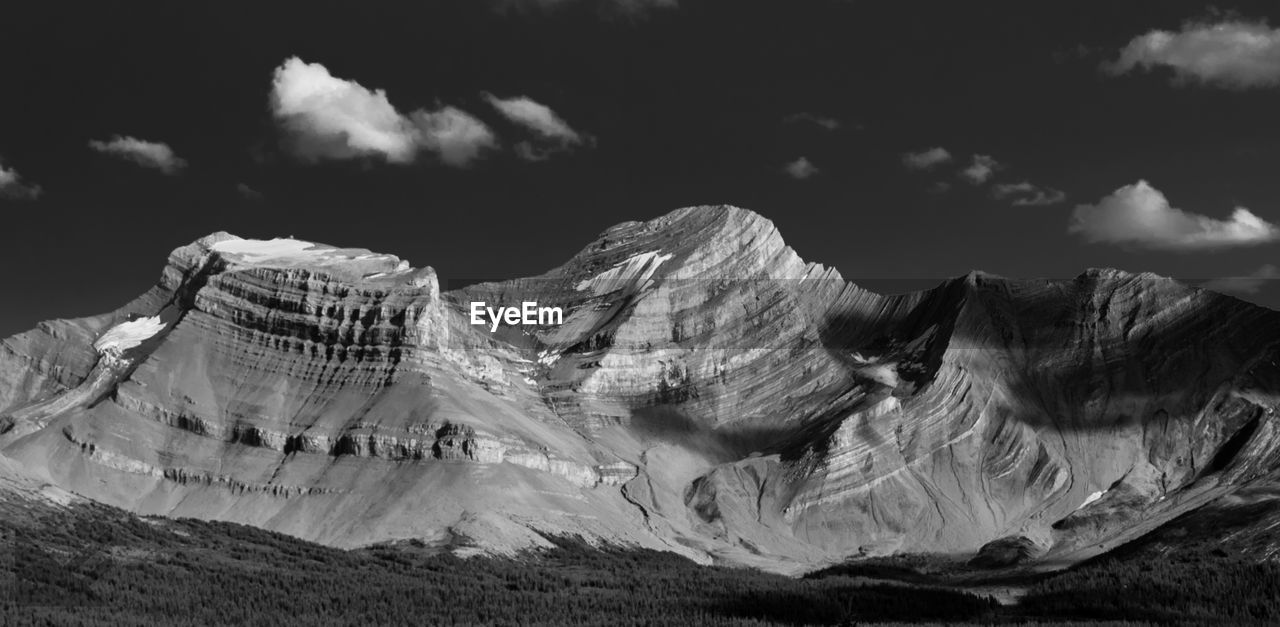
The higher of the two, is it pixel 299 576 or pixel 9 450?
pixel 9 450

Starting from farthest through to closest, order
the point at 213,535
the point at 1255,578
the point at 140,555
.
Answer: the point at 213,535, the point at 140,555, the point at 1255,578

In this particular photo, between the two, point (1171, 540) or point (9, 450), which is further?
point (9, 450)

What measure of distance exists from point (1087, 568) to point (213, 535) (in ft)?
251

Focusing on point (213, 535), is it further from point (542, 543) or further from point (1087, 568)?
point (1087, 568)

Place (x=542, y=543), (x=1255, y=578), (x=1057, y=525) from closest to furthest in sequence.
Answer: (x=1255, y=578)
(x=542, y=543)
(x=1057, y=525)

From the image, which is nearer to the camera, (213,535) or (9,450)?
(213,535)

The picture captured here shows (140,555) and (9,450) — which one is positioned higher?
(9,450)

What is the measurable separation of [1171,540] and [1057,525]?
123 ft

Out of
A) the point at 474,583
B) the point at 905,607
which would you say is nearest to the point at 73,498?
the point at 474,583

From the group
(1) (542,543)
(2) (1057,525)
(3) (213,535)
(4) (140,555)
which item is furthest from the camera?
(2) (1057,525)

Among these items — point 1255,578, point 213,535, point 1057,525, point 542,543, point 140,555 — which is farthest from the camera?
point 1057,525

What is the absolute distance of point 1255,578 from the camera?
460 ft

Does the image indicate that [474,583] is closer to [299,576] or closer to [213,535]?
[299,576]

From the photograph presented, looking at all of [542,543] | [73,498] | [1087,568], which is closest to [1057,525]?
[1087,568]
